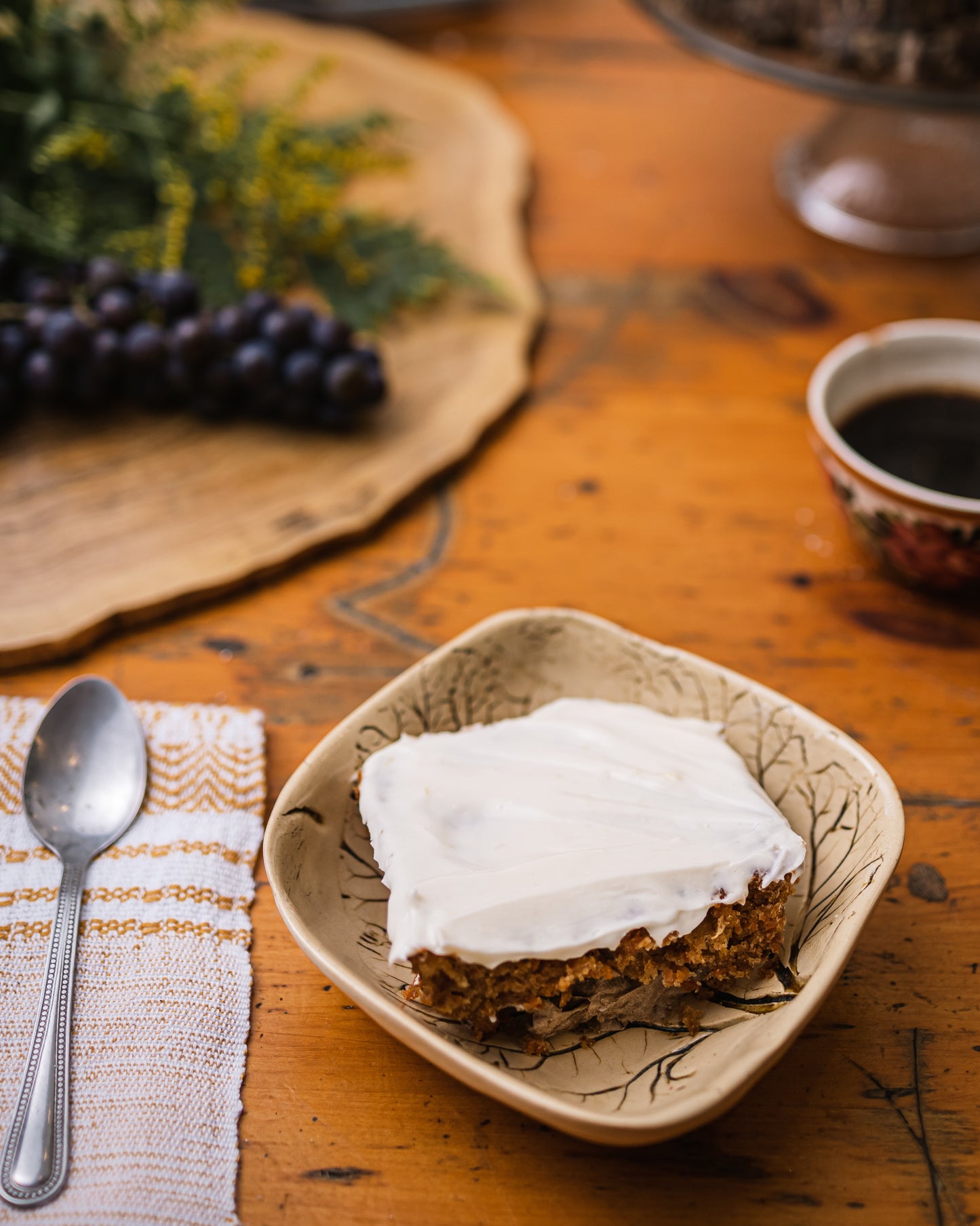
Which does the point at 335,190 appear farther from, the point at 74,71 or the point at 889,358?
the point at 889,358

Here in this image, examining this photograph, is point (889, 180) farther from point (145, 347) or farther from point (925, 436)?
point (145, 347)

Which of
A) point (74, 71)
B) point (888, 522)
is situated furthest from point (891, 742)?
point (74, 71)

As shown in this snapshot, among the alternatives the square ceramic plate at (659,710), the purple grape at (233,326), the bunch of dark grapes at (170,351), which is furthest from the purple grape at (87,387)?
the square ceramic plate at (659,710)

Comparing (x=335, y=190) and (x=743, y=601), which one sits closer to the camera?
(x=743, y=601)

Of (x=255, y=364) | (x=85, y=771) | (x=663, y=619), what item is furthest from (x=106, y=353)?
(x=663, y=619)

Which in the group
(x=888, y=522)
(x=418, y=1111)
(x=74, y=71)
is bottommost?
(x=418, y=1111)

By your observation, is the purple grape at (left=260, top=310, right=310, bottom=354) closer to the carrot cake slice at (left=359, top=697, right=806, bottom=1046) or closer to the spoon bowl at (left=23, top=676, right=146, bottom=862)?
the spoon bowl at (left=23, top=676, right=146, bottom=862)
